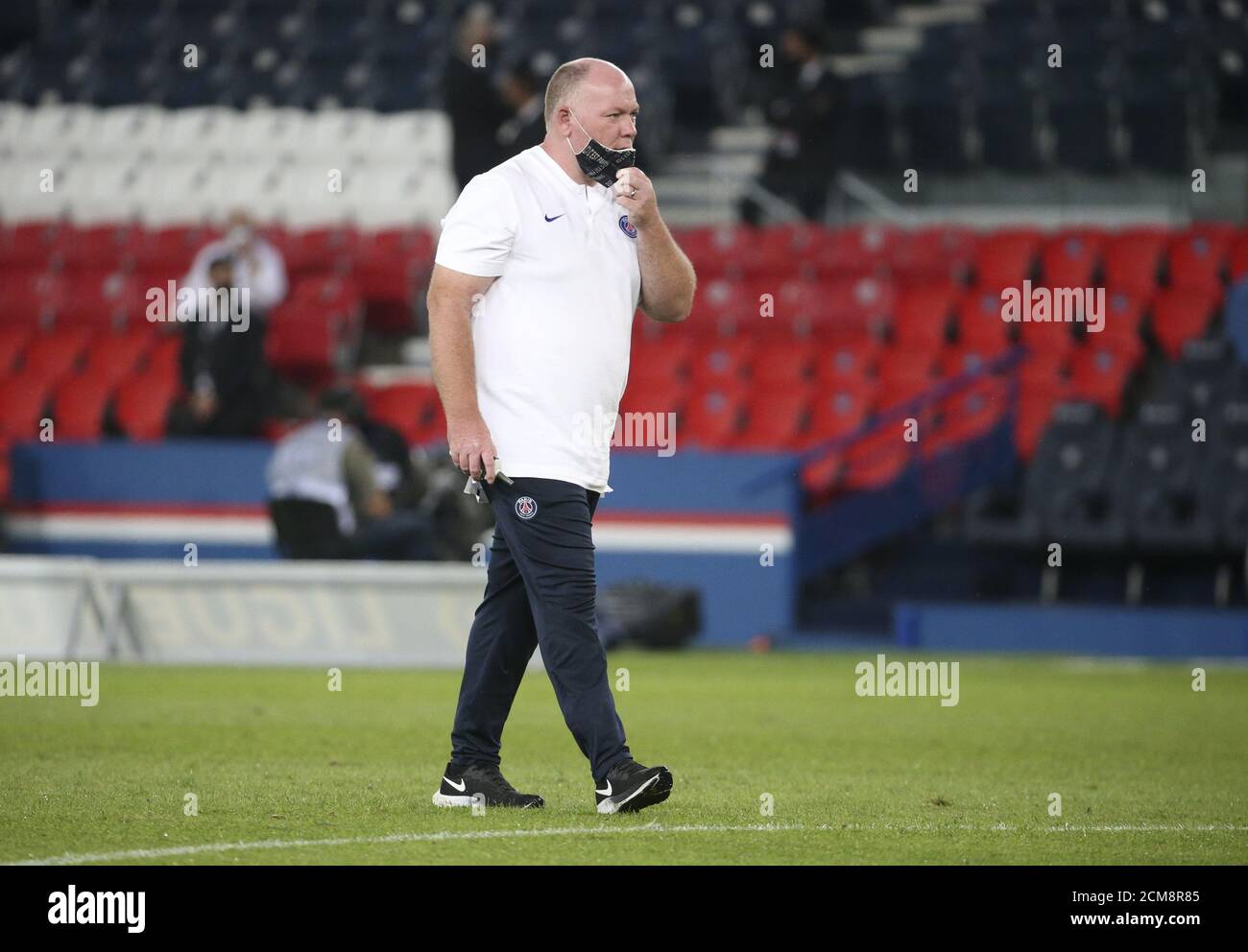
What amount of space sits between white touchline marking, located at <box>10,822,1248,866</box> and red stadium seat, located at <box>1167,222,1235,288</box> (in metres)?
12.0

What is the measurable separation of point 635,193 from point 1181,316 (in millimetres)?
12118

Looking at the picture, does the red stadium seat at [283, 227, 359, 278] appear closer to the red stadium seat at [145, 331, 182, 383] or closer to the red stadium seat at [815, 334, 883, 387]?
the red stadium seat at [145, 331, 182, 383]

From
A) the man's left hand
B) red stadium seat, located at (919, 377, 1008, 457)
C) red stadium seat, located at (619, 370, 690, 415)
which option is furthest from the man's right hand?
red stadium seat, located at (619, 370, 690, 415)

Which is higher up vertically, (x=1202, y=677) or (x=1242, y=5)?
(x=1242, y=5)

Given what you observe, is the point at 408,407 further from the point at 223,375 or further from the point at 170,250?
the point at 170,250

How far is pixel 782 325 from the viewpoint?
18.1 metres

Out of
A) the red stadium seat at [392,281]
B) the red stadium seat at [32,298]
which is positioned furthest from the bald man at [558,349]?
the red stadium seat at [32,298]

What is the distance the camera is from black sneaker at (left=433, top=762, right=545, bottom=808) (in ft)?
21.2

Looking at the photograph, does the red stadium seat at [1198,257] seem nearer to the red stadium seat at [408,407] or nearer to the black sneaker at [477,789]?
the red stadium seat at [408,407]

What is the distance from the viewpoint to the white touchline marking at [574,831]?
17.8 feet

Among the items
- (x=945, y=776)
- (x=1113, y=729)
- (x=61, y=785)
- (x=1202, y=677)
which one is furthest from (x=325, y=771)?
→ (x=1202, y=677)
